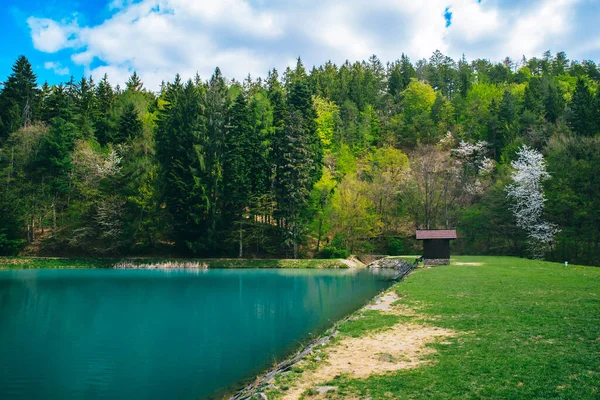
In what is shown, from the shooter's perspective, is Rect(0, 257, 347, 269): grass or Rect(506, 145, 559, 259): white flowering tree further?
Rect(0, 257, 347, 269): grass

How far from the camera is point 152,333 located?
1462 centimetres

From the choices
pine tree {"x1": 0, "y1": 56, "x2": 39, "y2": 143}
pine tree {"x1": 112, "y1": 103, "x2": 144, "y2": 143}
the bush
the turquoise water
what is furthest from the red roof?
pine tree {"x1": 0, "y1": 56, "x2": 39, "y2": 143}

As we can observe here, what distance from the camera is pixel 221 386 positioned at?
9469mm

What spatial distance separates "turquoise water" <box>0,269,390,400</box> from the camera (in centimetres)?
965

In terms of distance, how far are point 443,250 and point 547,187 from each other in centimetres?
1871

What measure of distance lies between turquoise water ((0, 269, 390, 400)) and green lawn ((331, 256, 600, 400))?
12.2 feet

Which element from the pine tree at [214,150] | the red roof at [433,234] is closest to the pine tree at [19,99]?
the pine tree at [214,150]

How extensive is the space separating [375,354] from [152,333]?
29.4ft

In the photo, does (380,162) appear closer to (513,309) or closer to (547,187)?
(547,187)

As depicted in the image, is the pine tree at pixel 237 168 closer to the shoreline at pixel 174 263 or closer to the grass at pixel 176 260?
the grass at pixel 176 260

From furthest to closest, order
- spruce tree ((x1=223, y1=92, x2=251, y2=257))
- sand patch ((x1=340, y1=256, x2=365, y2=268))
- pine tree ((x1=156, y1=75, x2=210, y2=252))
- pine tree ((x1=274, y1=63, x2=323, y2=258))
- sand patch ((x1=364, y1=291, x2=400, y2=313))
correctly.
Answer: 1. spruce tree ((x1=223, y1=92, x2=251, y2=257))
2. pine tree ((x1=156, y1=75, x2=210, y2=252))
3. pine tree ((x1=274, y1=63, x2=323, y2=258))
4. sand patch ((x1=340, y1=256, x2=365, y2=268))
5. sand patch ((x1=364, y1=291, x2=400, y2=313))

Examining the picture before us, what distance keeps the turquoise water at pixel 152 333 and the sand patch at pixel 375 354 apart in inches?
90.0

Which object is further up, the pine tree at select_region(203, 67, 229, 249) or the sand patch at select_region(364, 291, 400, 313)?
the pine tree at select_region(203, 67, 229, 249)

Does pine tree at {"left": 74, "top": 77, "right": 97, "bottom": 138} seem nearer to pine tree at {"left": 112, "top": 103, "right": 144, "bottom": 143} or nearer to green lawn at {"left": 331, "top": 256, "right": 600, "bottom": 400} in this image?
pine tree at {"left": 112, "top": 103, "right": 144, "bottom": 143}
